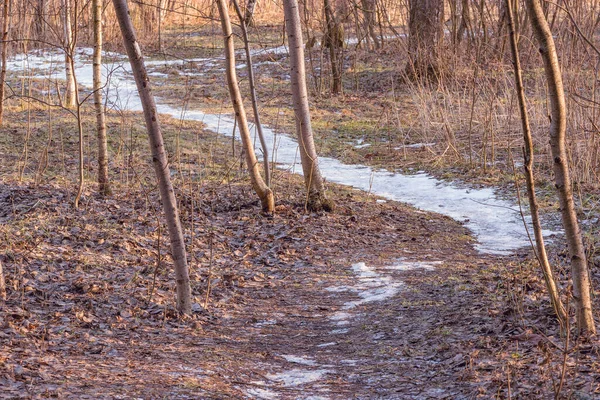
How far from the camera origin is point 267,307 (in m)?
5.91

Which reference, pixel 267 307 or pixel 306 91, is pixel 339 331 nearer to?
pixel 267 307

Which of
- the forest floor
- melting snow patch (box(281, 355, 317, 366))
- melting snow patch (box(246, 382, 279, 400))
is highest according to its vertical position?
the forest floor

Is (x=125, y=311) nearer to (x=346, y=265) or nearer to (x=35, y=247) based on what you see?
(x=35, y=247)

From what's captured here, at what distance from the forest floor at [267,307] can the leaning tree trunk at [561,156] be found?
0.86 ft

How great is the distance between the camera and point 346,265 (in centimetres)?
718

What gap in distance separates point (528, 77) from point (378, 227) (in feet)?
34.5

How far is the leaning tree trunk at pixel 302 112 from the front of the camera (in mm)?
8102

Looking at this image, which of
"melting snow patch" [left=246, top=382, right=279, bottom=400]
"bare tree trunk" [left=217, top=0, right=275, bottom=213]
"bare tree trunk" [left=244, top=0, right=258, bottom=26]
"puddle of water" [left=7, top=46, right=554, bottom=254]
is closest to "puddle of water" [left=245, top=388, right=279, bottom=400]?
"melting snow patch" [left=246, top=382, right=279, bottom=400]

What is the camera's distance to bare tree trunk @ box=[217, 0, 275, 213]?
26.1 feet

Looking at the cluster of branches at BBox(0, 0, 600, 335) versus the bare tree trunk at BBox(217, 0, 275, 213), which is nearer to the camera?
the cluster of branches at BBox(0, 0, 600, 335)

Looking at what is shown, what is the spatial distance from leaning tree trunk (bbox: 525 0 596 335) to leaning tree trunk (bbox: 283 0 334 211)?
446 cm

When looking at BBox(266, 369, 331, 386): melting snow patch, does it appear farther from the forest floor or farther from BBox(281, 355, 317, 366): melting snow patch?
BBox(281, 355, 317, 366): melting snow patch

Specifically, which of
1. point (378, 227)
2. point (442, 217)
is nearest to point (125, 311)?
point (378, 227)

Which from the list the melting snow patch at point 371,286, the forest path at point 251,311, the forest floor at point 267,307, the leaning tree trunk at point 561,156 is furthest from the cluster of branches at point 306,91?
the melting snow patch at point 371,286
